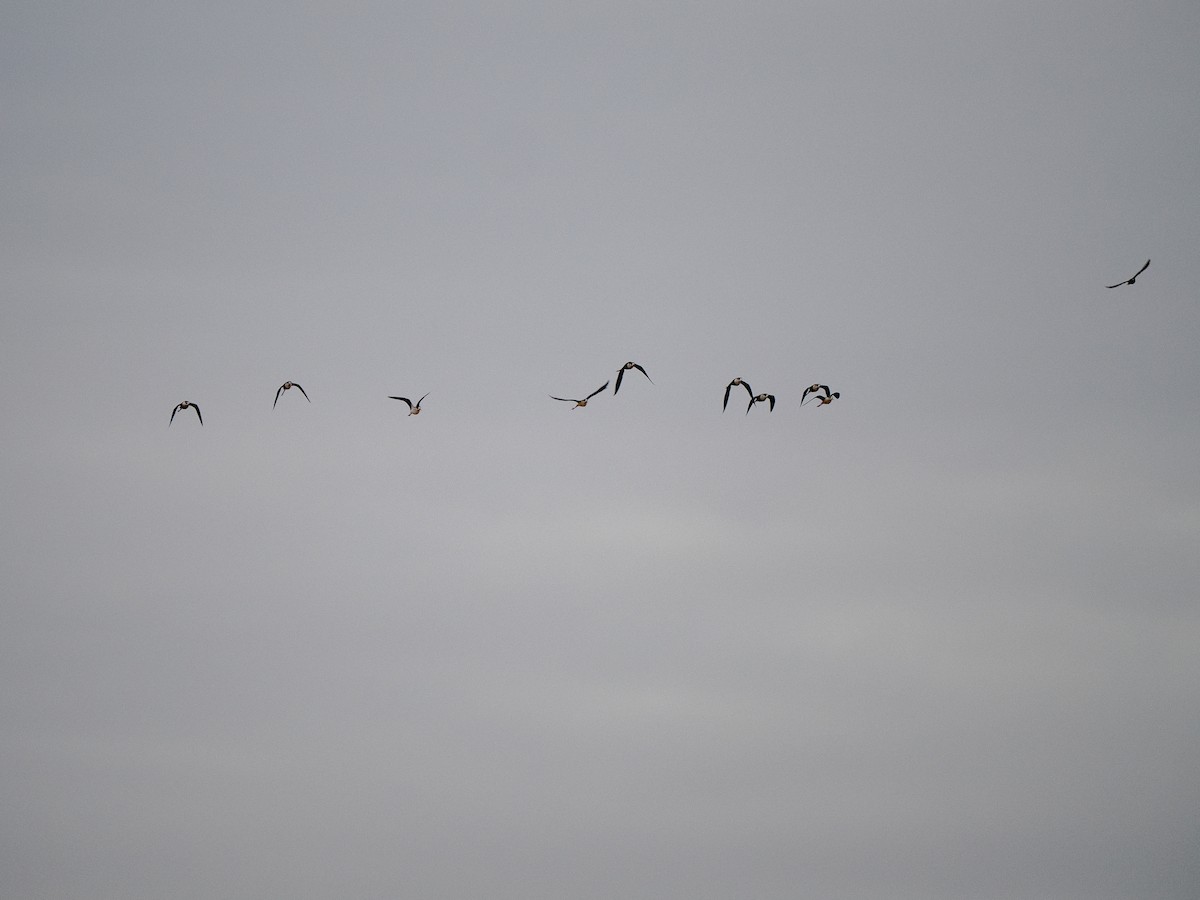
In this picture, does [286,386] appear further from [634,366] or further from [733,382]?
[733,382]

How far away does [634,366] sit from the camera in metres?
64.3

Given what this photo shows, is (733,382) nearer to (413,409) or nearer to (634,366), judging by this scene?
(634,366)

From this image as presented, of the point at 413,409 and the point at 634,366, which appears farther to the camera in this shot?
the point at 413,409

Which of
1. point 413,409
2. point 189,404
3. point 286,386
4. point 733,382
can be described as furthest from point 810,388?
point 189,404

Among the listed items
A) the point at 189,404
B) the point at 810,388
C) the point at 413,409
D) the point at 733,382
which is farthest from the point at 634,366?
the point at 189,404

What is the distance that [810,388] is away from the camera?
66.8 m

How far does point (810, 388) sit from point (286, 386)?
98.5ft

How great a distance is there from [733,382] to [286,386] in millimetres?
25969

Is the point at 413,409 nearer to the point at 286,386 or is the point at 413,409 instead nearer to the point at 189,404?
the point at 286,386

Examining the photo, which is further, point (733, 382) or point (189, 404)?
point (189, 404)

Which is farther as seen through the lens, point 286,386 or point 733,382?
point 286,386

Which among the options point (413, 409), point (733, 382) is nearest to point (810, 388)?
point (733, 382)

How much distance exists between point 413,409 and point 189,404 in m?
13.0

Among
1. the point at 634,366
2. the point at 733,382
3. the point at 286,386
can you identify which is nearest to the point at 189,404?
the point at 286,386
